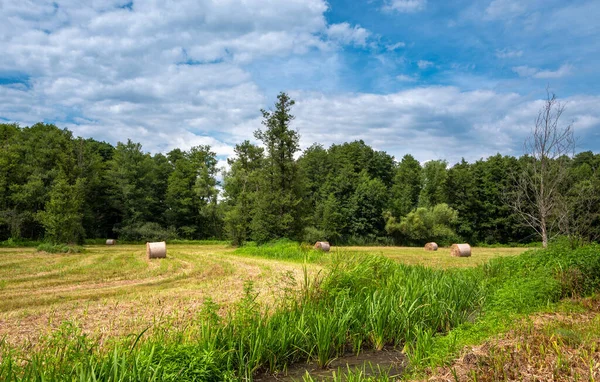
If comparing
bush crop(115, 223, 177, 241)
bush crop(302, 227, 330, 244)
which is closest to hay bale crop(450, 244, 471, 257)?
bush crop(302, 227, 330, 244)

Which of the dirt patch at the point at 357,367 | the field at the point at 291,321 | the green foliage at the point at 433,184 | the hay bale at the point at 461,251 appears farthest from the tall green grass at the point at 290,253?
the green foliage at the point at 433,184

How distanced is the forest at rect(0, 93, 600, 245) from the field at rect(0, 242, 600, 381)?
20.0 metres

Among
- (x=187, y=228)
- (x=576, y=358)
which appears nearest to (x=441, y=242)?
(x=187, y=228)

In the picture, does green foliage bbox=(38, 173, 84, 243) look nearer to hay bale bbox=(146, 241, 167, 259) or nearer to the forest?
the forest

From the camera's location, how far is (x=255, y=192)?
36.5 m

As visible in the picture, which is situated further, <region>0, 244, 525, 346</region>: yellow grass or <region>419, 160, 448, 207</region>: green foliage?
<region>419, 160, 448, 207</region>: green foliage

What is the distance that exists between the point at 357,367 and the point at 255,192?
31343mm

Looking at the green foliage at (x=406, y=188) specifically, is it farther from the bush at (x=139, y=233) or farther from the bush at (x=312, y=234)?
the bush at (x=139, y=233)

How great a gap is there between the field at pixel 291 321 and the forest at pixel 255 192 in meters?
20.0

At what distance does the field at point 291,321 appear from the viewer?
4699mm

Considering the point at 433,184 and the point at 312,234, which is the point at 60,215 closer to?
the point at 312,234

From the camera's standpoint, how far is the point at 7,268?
1775 cm

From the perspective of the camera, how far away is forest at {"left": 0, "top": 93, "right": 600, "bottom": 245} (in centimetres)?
3212

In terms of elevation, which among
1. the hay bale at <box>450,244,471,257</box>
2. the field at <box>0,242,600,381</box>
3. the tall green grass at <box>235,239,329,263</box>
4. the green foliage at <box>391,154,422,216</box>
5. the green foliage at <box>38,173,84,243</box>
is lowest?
the hay bale at <box>450,244,471,257</box>
